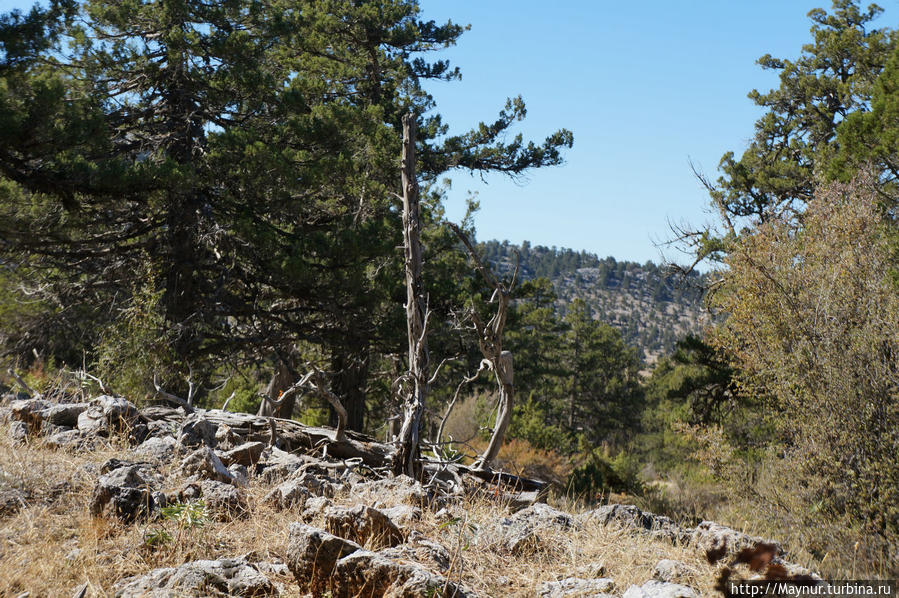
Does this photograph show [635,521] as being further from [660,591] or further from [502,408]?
[502,408]

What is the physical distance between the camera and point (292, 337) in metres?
13.0

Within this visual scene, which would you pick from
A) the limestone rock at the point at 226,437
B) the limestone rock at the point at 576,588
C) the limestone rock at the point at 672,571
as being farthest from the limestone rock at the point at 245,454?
the limestone rock at the point at 672,571

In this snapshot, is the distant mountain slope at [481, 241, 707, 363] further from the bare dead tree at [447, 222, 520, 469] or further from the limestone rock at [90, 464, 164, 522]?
the limestone rock at [90, 464, 164, 522]

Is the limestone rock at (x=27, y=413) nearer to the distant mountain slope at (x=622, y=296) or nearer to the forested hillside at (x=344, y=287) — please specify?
the forested hillside at (x=344, y=287)

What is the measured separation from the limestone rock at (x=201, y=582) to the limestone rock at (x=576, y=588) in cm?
121

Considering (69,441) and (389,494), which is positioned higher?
(389,494)

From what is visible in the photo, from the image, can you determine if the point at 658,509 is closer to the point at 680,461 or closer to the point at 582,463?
the point at 582,463

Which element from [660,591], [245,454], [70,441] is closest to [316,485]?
[245,454]

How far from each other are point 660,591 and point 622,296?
175 metres

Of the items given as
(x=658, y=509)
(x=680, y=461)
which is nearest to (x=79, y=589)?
(x=658, y=509)

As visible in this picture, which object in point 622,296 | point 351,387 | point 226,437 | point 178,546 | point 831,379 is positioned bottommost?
point 351,387

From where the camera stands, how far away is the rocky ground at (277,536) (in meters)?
2.83

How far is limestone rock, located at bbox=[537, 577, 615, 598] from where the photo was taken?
294 centimetres

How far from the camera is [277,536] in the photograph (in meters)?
3.49
